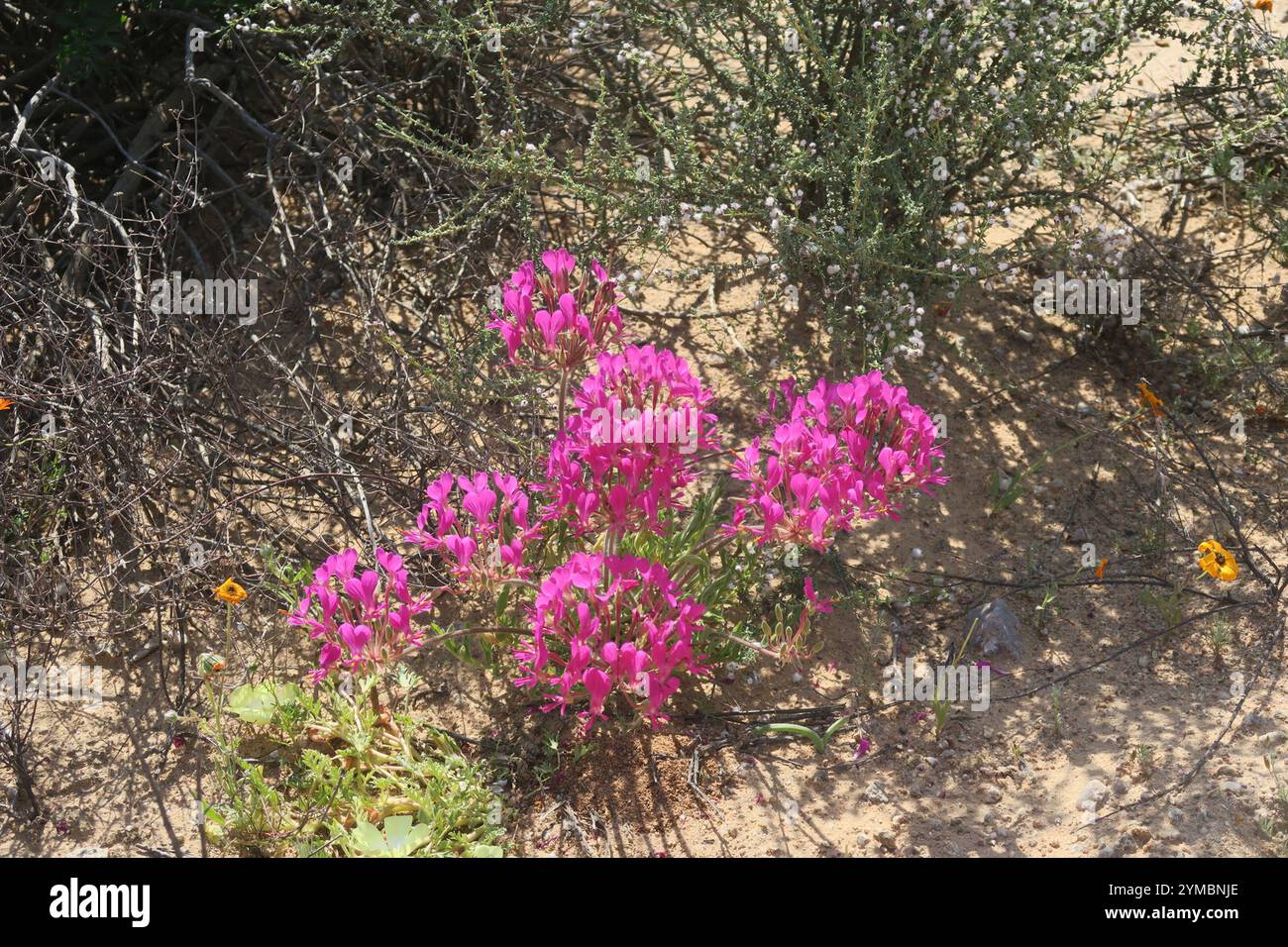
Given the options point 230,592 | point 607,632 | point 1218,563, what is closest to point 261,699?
point 230,592

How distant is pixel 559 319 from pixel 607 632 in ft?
2.49

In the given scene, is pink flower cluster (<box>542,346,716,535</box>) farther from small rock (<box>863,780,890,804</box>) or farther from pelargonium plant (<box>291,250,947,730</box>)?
small rock (<box>863,780,890,804</box>)

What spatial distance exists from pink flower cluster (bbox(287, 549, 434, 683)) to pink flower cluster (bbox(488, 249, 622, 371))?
627 mm

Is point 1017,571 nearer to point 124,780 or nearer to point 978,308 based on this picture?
point 978,308

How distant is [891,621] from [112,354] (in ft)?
8.43

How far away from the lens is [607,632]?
10.1ft

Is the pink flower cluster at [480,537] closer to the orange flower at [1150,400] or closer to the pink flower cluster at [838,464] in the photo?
the pink flower cluster at [838,464]

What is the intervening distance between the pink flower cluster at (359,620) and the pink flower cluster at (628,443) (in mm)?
446

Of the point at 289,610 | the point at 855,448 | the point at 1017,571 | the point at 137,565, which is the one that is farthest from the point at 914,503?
the point at 137,565

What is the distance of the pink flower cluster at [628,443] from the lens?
3.01 meters

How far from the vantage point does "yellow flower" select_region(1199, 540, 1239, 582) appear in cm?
361

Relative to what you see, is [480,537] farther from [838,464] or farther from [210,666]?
[210,666]

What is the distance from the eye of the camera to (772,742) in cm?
355

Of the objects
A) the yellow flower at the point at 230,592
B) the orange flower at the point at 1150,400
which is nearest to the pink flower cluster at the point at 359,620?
the yellow flower at the point at 230,592
